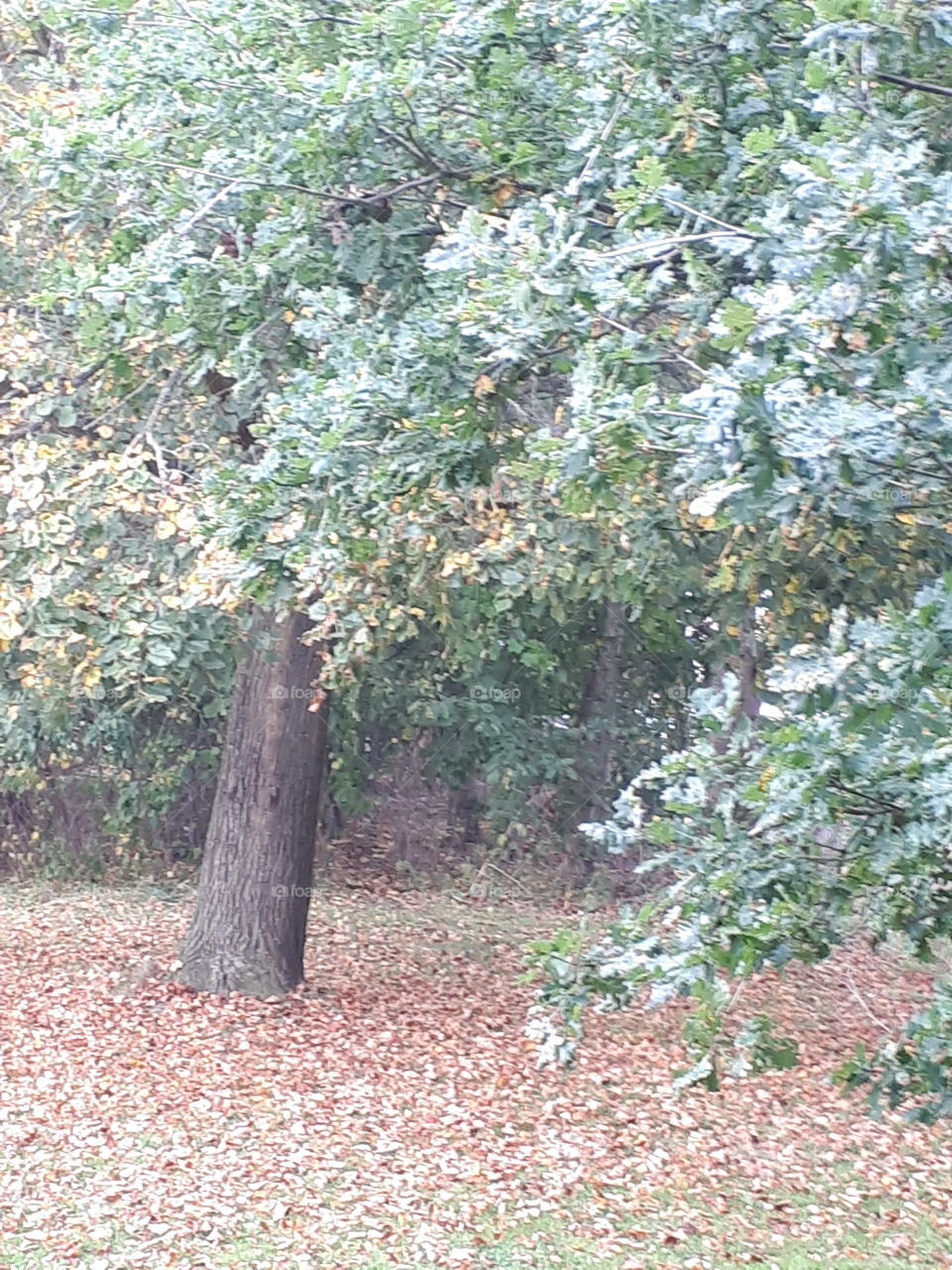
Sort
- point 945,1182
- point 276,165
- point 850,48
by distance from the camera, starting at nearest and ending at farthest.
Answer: point 850,48 → point 276,165 → point 945,1182

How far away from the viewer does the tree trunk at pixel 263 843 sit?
30.9ft

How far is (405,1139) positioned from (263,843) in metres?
2.49

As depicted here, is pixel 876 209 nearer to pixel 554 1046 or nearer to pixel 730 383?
pixel 730 383

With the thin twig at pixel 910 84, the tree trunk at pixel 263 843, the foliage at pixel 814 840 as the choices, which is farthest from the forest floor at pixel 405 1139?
the thin twig at pixel 910 84

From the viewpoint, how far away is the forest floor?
6391 millimetres

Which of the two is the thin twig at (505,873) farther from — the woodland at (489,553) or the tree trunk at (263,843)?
the tree trunk at (263,843)

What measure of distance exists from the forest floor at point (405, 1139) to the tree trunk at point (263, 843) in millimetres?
264

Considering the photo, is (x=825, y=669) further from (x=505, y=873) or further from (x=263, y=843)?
(x=505, y=873)

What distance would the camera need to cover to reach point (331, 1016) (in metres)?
9.27

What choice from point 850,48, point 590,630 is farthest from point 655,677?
point 850,48

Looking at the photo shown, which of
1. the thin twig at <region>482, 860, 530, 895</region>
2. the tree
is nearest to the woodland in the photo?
the tree

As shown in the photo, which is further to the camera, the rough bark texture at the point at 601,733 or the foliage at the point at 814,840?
the rough bark texture at the point at 601,733

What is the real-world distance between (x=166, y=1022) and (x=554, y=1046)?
19.9ft

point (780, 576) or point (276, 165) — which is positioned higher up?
point (276, 165)
